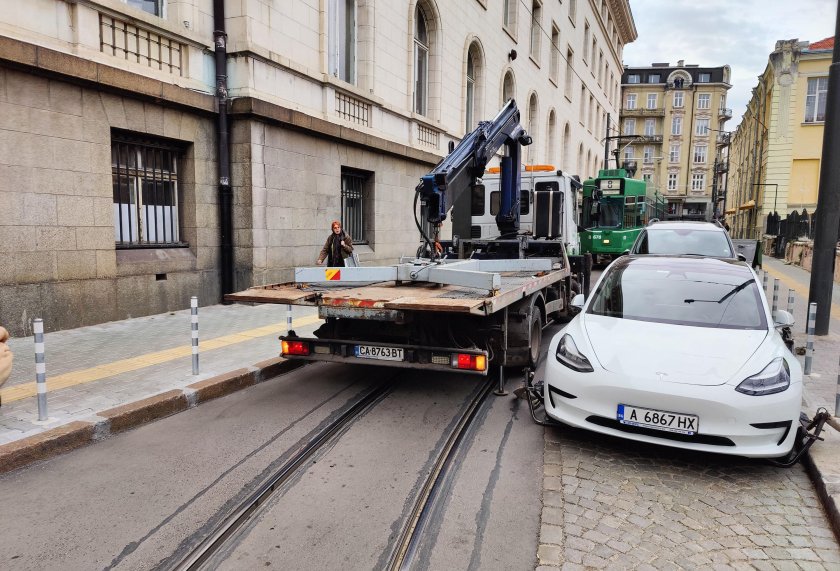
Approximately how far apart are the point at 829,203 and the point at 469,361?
6.74 m

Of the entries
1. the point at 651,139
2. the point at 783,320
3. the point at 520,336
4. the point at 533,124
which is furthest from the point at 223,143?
the point at 651,139

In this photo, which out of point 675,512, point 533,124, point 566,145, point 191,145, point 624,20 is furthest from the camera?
point 624,20

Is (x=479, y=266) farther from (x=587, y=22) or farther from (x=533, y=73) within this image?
(x=587, y=22)

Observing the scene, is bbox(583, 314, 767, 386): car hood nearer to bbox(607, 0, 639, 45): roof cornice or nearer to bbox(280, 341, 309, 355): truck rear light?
bbox(280, 341, 309, 355): truck rear light

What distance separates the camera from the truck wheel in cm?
652

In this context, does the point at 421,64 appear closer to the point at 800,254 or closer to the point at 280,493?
the point at 800,254

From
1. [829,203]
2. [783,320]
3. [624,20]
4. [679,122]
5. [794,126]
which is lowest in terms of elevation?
[783,320]

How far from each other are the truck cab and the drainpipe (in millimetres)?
4642

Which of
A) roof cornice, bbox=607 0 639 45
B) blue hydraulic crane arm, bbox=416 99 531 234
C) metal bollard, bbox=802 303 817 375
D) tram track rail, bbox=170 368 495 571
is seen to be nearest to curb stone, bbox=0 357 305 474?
tram track rail, bbox=170 368 495 571

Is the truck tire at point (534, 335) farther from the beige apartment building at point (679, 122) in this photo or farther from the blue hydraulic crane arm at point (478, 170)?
the beige apartment building at point (679, 122)

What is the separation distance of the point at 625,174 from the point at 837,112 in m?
17.6

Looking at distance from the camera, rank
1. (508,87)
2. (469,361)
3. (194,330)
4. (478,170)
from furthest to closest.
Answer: (508,87), (478,170), (194,330), (469,361)

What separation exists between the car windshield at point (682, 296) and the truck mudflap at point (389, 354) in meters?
1.28

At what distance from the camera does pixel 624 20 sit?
176 feet
